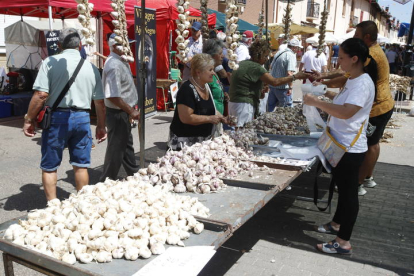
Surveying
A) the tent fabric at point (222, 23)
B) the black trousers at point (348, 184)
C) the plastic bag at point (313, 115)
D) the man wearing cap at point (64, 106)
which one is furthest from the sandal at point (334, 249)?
the tent fabric at point (222, 23)

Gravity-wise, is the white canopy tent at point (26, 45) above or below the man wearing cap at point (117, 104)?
above

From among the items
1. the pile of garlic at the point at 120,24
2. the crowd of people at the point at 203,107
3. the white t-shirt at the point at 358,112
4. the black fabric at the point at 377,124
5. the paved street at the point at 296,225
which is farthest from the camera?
the black fabric at the point at 377,124

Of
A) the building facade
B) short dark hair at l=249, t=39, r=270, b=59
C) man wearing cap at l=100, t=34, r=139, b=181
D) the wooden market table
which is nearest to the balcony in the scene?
the building facade

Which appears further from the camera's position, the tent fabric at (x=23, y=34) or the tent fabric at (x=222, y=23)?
the tent fabric at (x=222, y=23)

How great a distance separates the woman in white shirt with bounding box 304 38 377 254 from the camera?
299cm

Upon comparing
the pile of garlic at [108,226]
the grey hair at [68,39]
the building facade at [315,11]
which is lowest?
the pile of garlic at [108,226]

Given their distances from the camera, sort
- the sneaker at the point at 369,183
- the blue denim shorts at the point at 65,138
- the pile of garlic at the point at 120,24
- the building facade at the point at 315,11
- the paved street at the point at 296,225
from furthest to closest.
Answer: the building facade at the point at 315,11
the sneaker at the point at 369,183
the pile of garlic at the point at 120,24
the blue denim shorts at the point at 65,138
the paved street at the point at 296,225

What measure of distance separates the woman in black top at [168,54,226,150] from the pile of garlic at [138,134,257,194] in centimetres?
41

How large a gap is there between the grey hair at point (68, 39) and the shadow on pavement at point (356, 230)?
2340mm

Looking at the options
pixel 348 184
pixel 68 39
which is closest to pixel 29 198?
pixel 68 39

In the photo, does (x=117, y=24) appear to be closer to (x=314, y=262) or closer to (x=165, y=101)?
(x=314, y=262)

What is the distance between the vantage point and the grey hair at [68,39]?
3.45 m

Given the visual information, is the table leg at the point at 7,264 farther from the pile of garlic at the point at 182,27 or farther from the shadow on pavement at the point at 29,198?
the pile of garlic at the point at 182,27

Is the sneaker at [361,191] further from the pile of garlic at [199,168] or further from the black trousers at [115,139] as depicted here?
the black trousers at [115,139]
